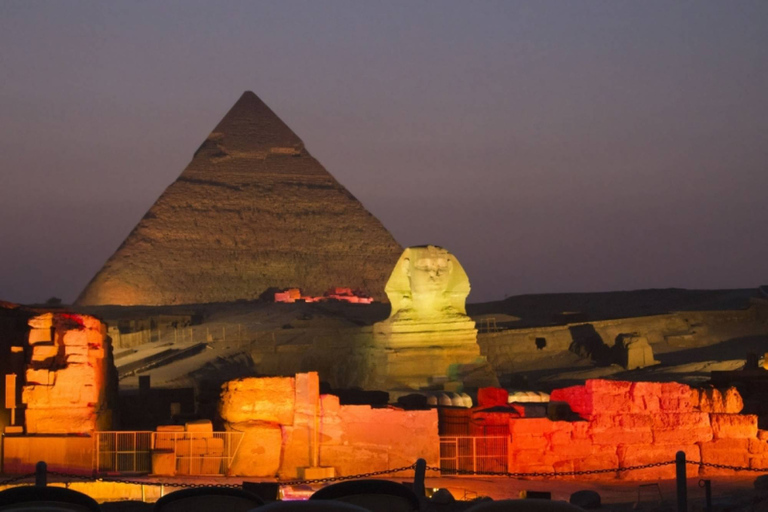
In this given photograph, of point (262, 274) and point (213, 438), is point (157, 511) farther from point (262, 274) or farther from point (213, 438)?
point (262, 274)

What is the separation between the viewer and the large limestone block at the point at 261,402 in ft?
50.9

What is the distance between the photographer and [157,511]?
8.49m

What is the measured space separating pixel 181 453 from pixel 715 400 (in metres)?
5.94

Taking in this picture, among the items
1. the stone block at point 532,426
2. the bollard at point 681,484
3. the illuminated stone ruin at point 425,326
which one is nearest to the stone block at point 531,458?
the stone block at point 532,426

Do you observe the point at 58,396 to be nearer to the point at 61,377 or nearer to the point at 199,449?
the point at 61,377

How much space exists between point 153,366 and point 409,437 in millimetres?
20562

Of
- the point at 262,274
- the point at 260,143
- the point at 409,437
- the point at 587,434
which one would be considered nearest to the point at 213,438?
the point at 409,437

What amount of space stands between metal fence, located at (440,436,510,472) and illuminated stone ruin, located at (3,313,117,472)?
380cm

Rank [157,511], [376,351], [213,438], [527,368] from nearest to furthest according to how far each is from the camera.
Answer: [157,511] < [213,438] < [376,351] < [527,368]

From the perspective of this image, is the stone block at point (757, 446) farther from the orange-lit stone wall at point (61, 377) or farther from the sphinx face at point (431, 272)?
the sphinx face at point (431, 272)

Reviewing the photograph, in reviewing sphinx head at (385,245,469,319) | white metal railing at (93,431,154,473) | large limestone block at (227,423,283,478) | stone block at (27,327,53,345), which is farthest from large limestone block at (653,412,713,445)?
sphinx head at (385,245,469,319)

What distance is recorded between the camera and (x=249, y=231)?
13188 centimetres

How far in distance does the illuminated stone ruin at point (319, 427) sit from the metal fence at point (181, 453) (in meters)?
0.30

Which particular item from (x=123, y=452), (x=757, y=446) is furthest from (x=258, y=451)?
(x=757, y=446)
